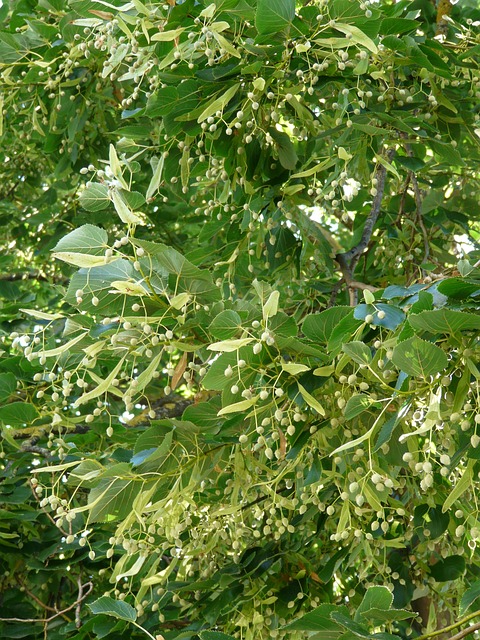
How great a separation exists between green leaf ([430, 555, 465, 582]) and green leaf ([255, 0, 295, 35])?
122cm

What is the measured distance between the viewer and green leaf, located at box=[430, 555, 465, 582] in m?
1.96

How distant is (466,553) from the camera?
7.30ft

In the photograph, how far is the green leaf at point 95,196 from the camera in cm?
150

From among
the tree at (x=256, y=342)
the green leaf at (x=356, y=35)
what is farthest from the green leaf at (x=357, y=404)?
the green leaf at (x=356, y=35)

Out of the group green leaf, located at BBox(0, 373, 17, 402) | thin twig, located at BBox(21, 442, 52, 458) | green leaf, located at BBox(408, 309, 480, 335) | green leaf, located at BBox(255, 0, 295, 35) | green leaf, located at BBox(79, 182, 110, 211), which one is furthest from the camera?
thin twig, located at BBox(21, 442, 52, 458)

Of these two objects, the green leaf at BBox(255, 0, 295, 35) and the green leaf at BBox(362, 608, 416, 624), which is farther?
the green leaf at BBox(255, 0, 295, 35)

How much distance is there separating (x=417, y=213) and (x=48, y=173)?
162 centimetres

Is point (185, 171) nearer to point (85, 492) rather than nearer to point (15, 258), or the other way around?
point (85, 492)

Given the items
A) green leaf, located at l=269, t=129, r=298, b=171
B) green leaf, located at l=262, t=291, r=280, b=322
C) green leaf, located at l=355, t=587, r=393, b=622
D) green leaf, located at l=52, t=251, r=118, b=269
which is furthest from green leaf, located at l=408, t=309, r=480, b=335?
green leaf, located at l=269, t=129, r=298, b=171

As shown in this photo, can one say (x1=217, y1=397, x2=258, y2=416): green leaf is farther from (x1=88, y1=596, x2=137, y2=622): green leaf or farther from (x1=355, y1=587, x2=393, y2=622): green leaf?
(x1=88, y1=596, x2=137, y2=622): green leaf

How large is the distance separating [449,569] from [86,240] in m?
1.16

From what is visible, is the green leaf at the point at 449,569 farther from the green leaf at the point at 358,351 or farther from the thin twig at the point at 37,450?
the thin twig at the point at 37,450

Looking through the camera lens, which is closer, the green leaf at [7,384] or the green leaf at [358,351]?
the green leaf at [358,351]

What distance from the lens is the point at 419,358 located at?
3.88 feet
